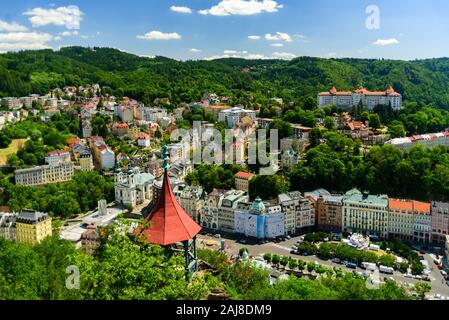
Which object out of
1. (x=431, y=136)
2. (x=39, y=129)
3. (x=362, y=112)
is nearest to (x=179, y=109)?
(x=39, y=129)

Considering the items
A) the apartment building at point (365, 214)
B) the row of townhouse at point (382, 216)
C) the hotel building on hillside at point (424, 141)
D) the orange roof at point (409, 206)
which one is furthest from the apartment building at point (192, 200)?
the hotel building on hillside at point (424, 141)

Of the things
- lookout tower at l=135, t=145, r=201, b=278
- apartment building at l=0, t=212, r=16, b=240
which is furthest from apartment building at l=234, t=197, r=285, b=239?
lookout tower at l=135, t=145, r=201, b=278

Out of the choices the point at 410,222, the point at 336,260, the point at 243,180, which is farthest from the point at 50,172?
the point at 410,222

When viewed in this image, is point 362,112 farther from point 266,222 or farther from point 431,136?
point 266,222

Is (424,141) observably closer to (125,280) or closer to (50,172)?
(50,172)

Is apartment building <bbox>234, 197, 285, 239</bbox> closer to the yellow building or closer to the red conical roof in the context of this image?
the yellow building
